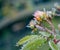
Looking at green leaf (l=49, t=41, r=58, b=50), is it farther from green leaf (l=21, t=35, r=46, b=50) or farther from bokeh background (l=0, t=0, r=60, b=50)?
bokeh background (l=0, t=0, r=60, b=50)

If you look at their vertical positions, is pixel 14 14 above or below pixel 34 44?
above

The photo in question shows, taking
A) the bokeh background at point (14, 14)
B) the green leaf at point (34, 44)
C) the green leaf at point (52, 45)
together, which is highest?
the bokeh background at point (14, 14)

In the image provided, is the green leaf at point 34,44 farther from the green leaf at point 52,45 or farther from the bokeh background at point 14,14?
the bokeh background at point 14,14

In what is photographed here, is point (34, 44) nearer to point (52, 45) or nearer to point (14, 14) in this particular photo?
point (52, 45)

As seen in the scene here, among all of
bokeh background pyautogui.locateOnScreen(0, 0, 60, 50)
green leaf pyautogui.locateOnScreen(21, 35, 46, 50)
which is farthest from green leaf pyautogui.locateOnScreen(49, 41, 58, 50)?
bokeh background pyautogui.locateOnScreen(0, 0, 60, 50)

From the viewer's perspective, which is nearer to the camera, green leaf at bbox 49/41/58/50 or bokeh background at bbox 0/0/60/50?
green leaf at bbox 49/41/58/50

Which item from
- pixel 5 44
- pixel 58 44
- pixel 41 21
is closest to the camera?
pixel 58 44

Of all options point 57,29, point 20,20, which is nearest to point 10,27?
point 20,20

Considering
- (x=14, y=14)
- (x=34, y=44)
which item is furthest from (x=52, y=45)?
(x=14, y=14)

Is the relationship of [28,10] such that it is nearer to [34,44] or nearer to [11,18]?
[11,18]

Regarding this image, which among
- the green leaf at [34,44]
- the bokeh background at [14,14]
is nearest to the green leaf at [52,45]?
the green leaf at [34,44]

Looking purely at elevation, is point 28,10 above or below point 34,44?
above
